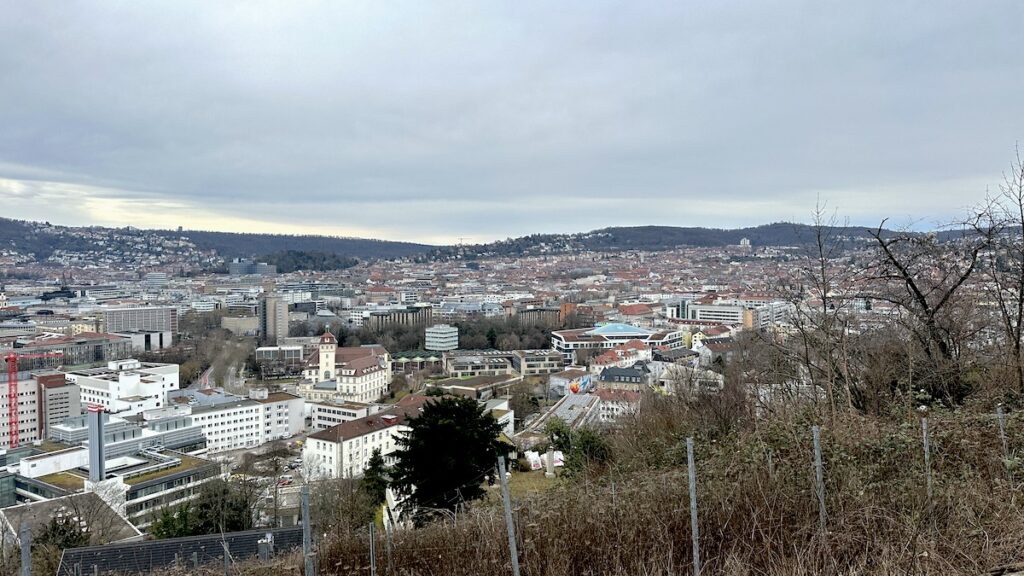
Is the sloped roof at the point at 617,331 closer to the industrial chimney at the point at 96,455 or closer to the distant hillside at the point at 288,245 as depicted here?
the industrial chimney at the point at 96,455

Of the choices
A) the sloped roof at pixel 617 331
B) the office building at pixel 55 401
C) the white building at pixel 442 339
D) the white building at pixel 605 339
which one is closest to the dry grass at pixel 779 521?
the office building at pixel 55 401

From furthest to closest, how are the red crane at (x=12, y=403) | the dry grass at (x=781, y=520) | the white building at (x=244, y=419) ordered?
1. the red crane at (x=12, y=403)
2. the white building at (x=244, y=419)
3. the dry grass at (x=781, y=520)

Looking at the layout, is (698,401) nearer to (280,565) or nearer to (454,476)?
(454,476)

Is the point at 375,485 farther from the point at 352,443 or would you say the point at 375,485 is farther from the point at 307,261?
the point at 307,261

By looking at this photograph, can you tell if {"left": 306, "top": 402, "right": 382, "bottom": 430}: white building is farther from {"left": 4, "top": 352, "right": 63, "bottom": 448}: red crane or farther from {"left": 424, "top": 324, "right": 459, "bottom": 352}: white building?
{"left": 424, "top": 324, "right": 459, "bottom": 352}: white building

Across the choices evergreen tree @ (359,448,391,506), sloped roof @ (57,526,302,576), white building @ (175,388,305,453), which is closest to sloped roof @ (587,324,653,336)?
white building @ (175,388,305,453)
